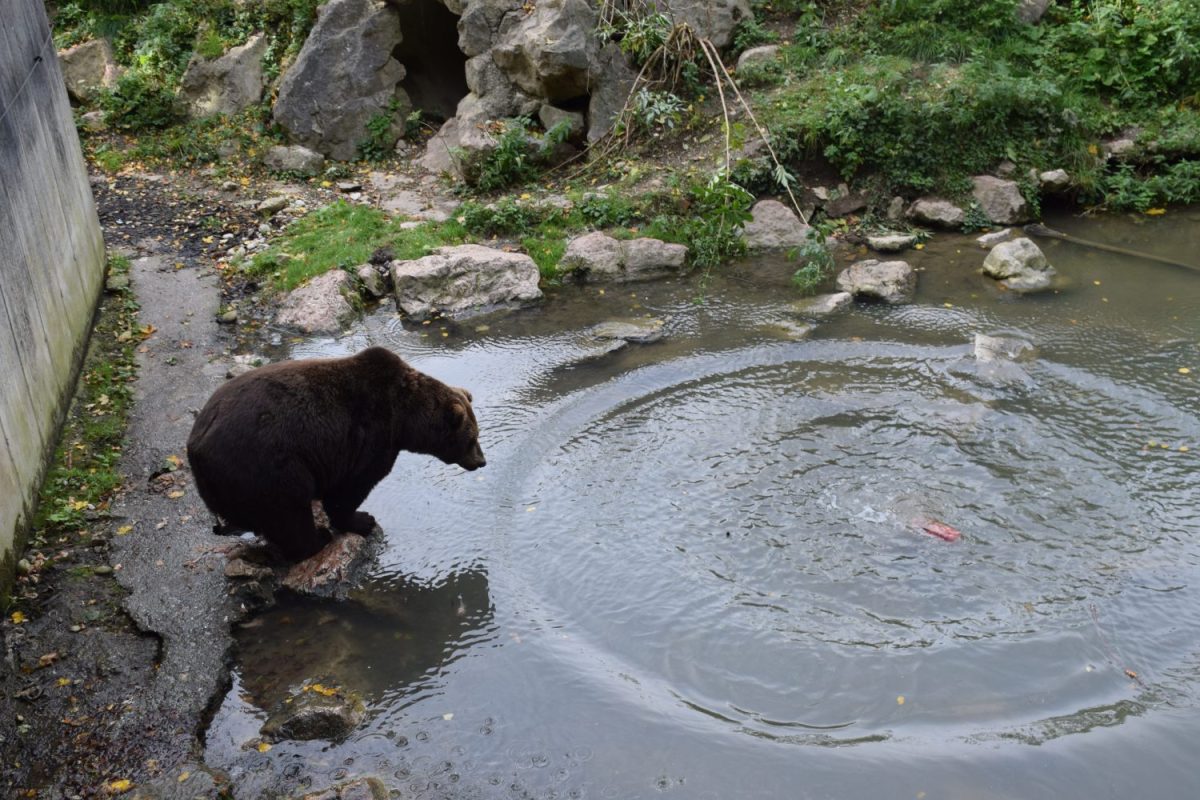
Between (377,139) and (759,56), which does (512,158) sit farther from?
(759,56)

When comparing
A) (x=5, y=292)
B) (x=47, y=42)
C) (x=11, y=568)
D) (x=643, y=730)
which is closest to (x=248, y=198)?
(x=47, y=42)

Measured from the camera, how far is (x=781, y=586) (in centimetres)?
594

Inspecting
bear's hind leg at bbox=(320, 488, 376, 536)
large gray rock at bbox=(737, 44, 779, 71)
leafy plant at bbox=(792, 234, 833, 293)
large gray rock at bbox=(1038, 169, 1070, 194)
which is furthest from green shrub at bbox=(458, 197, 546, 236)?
large gray rock at bbox=(1038, 169, 1070, 194)

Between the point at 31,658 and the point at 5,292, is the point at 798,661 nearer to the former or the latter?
the point at 31,658

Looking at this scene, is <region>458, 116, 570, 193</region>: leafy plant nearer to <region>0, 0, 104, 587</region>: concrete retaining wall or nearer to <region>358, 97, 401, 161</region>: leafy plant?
<region>358, 97, 401, 161</region>: leafy plant

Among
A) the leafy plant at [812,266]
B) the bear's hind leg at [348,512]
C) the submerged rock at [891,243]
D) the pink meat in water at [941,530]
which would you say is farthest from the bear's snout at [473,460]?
the submerged rock at [891,243]

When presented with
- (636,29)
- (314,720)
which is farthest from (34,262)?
(636,29)

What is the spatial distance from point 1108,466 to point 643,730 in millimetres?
4157

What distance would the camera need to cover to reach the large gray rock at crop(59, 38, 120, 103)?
16656 millimetres

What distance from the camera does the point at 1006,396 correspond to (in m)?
7.98

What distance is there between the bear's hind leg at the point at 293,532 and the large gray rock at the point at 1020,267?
25.6 ft

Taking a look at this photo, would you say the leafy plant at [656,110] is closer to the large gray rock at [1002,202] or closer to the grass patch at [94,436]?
the large gray rock at [1002,202]

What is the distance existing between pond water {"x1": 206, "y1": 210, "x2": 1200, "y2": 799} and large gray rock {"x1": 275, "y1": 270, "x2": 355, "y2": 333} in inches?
55.7

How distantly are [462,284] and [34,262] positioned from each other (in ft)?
13.7
